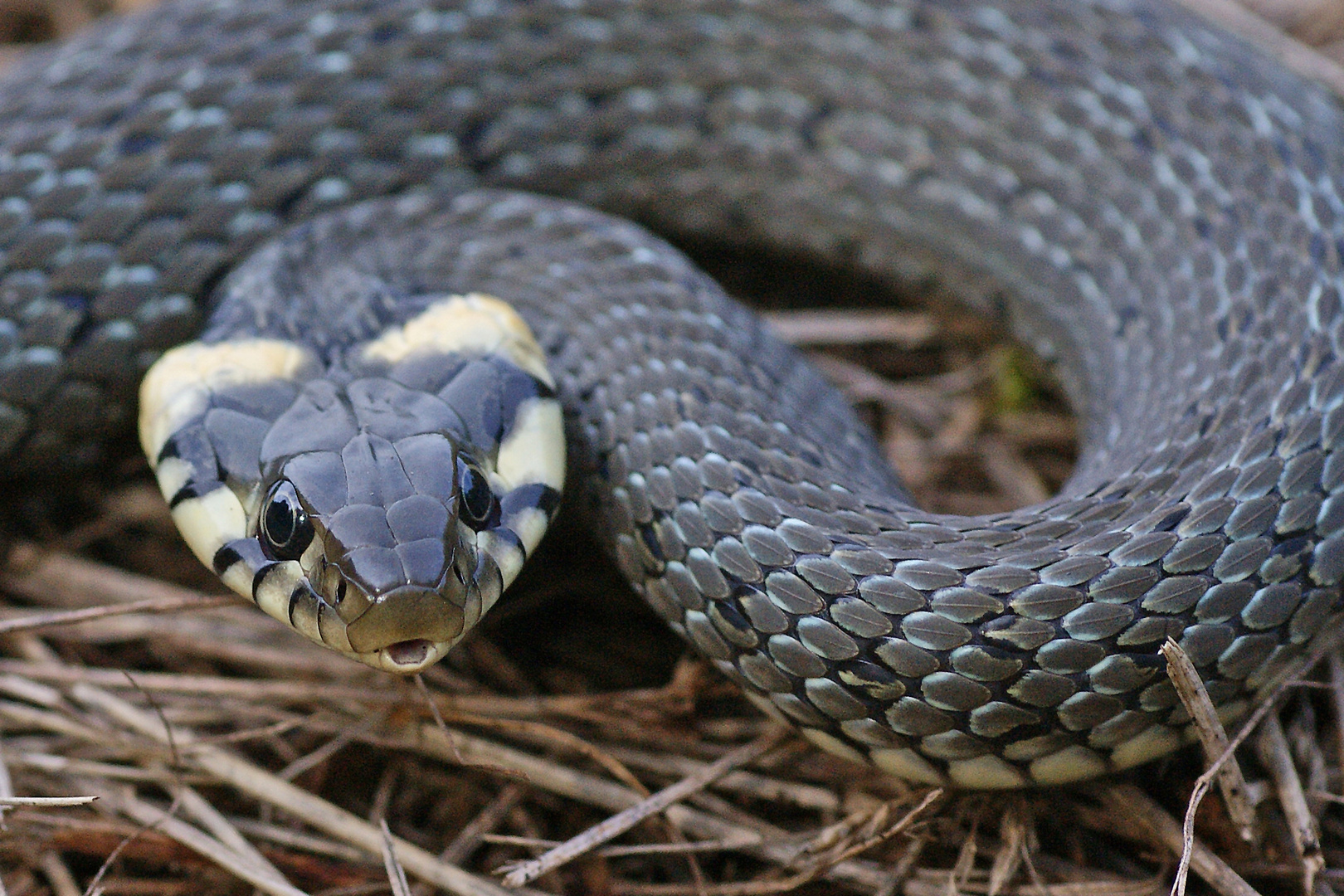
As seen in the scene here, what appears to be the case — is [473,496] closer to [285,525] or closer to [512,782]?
[285,525]

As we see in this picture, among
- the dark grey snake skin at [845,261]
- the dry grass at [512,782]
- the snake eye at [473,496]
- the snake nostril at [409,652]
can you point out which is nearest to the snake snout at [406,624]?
the snake nostril at [409,652]

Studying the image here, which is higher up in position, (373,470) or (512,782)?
(373,470)

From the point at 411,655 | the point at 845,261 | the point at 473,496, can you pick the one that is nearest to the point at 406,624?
the point at 411,655

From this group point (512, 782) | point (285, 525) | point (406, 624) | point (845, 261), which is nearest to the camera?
point (406, 624)

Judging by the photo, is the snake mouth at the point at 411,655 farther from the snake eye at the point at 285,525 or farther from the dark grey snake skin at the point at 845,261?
the dark grey snake skin at the point at 845,261

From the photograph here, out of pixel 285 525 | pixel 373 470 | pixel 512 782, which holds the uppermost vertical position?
pixel 373 470

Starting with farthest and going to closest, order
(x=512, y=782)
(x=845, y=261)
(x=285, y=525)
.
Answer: (x=845, y=261), (x=512, y=782), (x=285, y=525)

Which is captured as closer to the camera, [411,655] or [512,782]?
[411,655]

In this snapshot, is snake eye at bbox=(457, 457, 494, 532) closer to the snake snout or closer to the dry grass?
the snake snout
